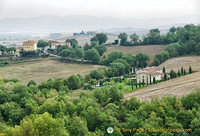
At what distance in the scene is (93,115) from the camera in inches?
936

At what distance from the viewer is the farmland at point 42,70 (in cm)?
5284

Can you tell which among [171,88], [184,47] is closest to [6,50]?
[184,47]

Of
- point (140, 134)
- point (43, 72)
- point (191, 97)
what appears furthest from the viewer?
point (43, 72)

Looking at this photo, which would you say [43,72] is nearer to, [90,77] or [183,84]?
[90,77]

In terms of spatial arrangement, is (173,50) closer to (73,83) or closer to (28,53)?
(73,83)

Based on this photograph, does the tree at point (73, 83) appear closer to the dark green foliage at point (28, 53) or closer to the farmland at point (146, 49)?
the farmland at point (146, 49)

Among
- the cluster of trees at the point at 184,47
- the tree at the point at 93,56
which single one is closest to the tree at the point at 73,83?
the cluster of trees at the point at 184,47

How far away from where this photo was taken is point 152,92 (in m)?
34.4

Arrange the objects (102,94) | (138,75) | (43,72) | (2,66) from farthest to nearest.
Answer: (2,66)
(43,72)
(138,75)
(102,94)

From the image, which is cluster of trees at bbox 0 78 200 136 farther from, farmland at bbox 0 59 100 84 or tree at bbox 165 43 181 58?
tree at bbox 165 43 181 58

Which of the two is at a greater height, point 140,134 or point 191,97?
point 191,97

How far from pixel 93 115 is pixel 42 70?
37574 mm

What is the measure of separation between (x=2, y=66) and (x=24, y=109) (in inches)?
1528

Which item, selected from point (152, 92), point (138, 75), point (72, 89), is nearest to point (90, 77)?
point (72, 89)
